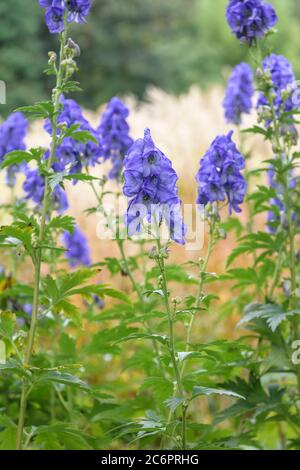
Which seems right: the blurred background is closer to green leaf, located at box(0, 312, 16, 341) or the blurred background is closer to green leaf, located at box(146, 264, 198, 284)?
green leaf, located at box(146, 264, 198, 284)

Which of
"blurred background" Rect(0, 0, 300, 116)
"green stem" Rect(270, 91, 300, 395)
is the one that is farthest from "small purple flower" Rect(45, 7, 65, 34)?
"blurred background" Rect(0, 0, 300, 116)

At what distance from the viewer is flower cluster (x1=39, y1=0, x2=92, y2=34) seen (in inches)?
133

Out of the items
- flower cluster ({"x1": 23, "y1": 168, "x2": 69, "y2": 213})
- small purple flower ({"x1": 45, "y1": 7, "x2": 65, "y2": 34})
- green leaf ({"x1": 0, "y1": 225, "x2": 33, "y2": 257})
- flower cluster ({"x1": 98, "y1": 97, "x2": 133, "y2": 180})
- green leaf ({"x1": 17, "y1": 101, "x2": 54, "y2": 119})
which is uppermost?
small purple flower ({"x1": 45, "y1": 7, "x2": 65, "y2": 34})

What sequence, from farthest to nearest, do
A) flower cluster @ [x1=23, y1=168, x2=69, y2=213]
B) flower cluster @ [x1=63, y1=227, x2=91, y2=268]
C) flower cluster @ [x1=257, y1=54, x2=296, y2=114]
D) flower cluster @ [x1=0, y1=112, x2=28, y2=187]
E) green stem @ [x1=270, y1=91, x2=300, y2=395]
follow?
flower cluster @ [x1=63, y1=227, x2=91, y2=268]
flower cluster @ [x1=0, y1=112, x2=28, y2=187]
flower cluster @ [x1=23, y1=168, x2=69, y2=213]
flower cluster @ [x1=257, y1=54, x2=296, y2=114]
green stem @ [x1=270, y1=91, x2=300, y2=395]

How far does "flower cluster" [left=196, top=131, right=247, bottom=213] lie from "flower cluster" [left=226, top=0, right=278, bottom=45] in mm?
659

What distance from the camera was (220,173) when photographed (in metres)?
3.36

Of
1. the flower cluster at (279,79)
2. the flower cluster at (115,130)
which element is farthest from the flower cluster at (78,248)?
the flower cluster at (279,79)

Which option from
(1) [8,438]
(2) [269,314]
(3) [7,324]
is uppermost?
(2) [269,314]

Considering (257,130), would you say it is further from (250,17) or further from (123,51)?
(123,51)

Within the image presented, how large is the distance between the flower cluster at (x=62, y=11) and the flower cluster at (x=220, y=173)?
2.55 feet

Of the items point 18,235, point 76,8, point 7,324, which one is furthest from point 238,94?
point 7,324

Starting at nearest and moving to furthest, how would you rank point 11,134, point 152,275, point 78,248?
point 152,275 < point 11,134 < point 78,248

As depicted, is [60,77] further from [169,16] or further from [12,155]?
[169,16]

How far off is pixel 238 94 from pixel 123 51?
76.6 ft
